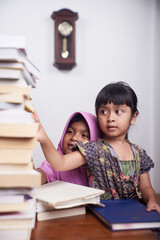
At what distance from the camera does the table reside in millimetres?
602

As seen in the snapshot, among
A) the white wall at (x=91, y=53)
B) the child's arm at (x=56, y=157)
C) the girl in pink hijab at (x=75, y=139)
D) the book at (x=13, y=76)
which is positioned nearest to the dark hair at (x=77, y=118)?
the girl in pink hijab at (x=75, y=139)

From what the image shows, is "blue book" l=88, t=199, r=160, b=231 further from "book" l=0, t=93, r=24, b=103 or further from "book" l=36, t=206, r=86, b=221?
"book" l=0, t=93, r=24, b=103

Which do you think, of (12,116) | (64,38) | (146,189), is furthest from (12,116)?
(64,38)

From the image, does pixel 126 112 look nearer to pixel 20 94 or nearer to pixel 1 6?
pixel 20 94

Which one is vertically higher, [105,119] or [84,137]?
[105,119]

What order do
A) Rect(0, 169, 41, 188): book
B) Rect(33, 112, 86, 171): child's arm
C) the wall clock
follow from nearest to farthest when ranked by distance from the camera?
Rect(0, 169, 41, 188): book < Rect(33, 112, 86, 171): child's arm < the wall clock

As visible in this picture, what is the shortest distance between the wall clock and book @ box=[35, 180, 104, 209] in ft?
4.27

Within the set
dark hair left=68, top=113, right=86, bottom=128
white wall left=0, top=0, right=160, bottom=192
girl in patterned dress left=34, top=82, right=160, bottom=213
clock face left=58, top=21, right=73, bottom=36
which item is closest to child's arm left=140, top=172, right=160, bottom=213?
girl in patterned dress left=34, top=82, right=160, bottom=213

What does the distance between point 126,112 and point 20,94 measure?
689 mm

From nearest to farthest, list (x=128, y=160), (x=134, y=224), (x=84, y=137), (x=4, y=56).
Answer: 1. (x=4, y=56)
2. (x=134, y=224)
3. (x=128, y=160)
4. (x=84, y=137)

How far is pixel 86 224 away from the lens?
0.68m

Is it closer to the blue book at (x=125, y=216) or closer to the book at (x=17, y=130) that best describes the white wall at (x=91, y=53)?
the blue book at (x=125, y=216)

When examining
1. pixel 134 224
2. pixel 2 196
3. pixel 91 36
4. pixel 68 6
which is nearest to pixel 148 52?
pixel 91 36

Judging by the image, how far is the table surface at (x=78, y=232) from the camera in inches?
23.7
